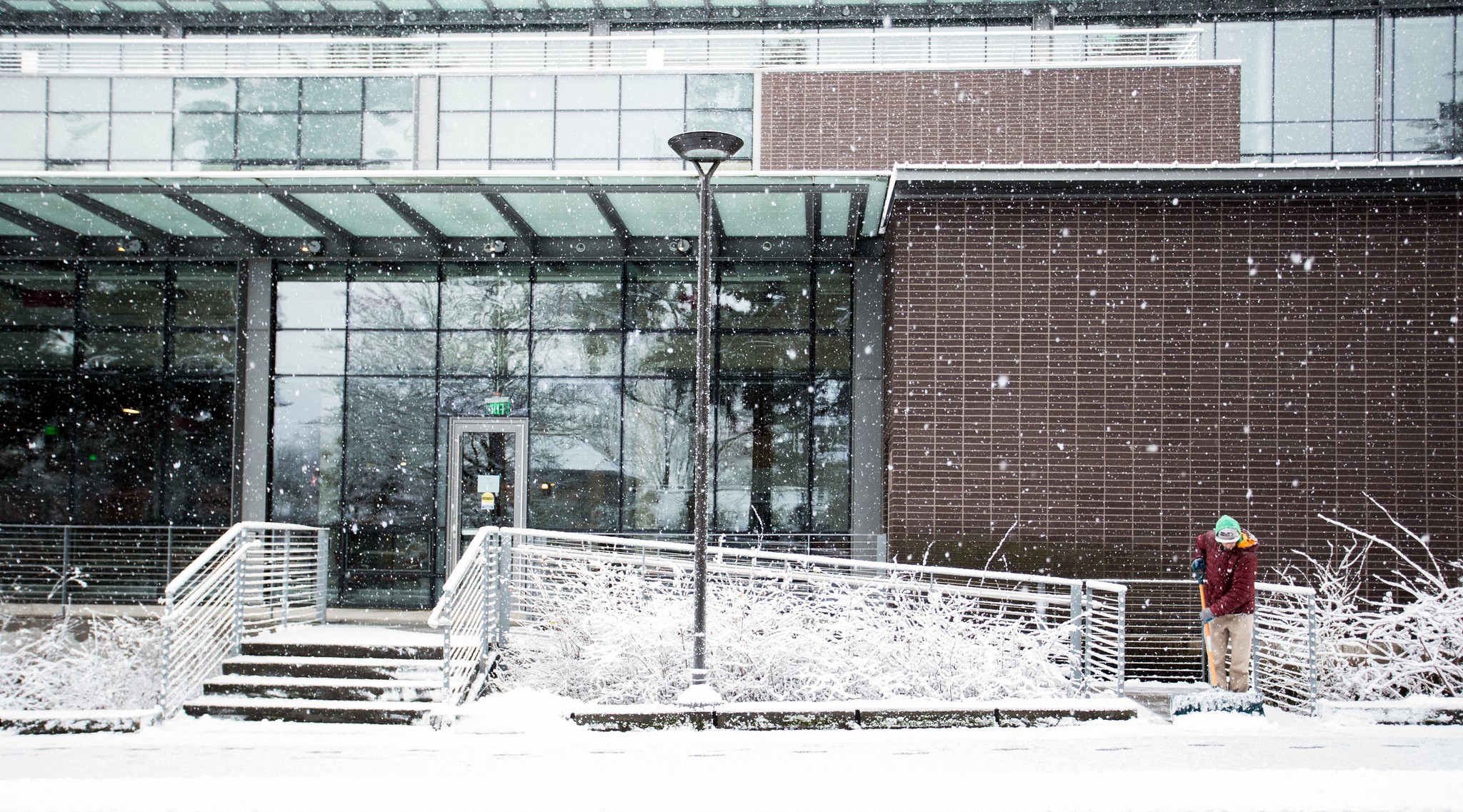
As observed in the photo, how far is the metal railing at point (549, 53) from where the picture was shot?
1559 cm

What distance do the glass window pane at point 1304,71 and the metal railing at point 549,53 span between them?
169 centimetres

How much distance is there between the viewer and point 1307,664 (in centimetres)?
927

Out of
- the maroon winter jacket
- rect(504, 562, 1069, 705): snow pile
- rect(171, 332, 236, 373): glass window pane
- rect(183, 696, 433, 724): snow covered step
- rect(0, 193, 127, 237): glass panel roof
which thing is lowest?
rect(183, 696, 433, 724): snow covered step

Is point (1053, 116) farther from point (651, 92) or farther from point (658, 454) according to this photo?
point (658, 454)

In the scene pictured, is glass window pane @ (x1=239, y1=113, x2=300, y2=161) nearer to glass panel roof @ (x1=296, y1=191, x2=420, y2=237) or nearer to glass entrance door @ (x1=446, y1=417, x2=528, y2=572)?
glass panel roof @ (x1=296, y1=191, x2=420, y2=237)

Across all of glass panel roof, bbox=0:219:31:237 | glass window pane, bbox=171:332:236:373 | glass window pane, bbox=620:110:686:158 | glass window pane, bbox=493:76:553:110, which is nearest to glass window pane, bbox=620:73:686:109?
glass window pane, bbox=620:110:686:158

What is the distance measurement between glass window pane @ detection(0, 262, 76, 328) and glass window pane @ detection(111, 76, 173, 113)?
3256 millimetres

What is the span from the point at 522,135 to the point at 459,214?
5.37 feet

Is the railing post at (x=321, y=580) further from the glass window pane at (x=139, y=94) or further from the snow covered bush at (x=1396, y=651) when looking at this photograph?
the snow covered bush at (x=1396, y=651)

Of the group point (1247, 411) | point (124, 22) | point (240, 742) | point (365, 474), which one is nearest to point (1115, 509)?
point (1247, 411)

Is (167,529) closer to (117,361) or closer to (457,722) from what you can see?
(117,361)

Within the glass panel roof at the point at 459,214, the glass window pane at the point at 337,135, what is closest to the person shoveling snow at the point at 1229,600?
the glass panel roof at the point at 459,214

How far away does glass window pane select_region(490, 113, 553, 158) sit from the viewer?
50.4ft

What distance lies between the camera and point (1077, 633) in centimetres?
990
